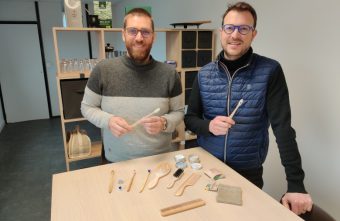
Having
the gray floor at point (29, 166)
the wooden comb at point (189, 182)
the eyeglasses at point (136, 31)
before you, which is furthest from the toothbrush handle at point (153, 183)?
the gray floor at point (29, 166)

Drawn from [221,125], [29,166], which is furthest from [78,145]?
[221,125]

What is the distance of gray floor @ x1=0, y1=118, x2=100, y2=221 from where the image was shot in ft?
7.70

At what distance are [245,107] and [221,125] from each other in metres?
0.17

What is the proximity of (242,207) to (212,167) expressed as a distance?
0.99 feet

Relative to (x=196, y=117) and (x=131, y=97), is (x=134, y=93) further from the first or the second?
(x=196, y=117)

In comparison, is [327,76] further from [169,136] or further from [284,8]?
[169,136]

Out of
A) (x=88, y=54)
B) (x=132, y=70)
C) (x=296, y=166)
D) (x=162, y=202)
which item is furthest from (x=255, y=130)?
(x=88, y=54)

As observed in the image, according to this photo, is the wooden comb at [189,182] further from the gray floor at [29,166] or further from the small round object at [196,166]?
the gray floor at [29,166]

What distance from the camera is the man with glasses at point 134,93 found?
1318mm

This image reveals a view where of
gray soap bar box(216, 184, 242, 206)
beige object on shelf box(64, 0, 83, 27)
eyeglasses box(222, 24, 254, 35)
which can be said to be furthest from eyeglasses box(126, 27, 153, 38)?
beige object on shelf box(64, 0, 83, 27)

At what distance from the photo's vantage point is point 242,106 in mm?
1229

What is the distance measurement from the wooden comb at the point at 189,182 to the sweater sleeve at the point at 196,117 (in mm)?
247

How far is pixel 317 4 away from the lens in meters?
1.62

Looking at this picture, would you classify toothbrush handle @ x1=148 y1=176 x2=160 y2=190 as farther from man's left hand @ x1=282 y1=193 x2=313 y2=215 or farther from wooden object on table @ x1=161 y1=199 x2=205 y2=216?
man's left hand @ x1=282 y1=193 x2=313 y2=215
